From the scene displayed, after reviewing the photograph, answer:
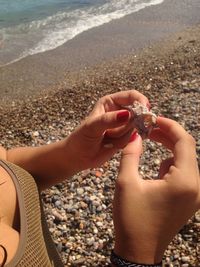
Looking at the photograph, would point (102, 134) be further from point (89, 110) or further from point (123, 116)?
point (89, 110)

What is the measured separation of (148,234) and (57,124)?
5250 millimetres

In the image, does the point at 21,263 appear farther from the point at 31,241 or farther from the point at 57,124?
the point at 57,124


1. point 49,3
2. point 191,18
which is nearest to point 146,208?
point 191,18

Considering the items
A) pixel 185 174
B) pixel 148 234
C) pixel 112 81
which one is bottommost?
pixel 112 81

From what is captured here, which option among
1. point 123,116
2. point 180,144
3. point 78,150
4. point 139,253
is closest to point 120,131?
point 123,116

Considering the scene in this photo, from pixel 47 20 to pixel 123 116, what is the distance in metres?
12.3

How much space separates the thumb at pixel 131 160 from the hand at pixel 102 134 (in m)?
0.06

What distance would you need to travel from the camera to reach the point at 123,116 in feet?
7.98

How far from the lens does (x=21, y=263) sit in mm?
1755

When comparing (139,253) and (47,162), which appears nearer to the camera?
(139,253)

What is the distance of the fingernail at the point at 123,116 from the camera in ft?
7.87

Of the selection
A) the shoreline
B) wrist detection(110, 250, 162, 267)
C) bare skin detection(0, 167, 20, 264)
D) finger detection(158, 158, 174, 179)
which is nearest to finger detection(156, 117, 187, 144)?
finger detection(158, 158, 174, 179)

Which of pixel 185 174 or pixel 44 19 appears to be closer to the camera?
pixel 185 174

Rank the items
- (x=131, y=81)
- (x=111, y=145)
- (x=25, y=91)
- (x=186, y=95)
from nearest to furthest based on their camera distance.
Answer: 1. (x=111, y=145)
2. (x=186, y=95)
3. (x=131, y=81)
4. (x=25, y=91)
